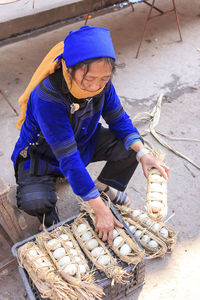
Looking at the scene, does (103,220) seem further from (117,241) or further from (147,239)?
(147,239)

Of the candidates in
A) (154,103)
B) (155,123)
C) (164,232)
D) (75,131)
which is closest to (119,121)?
(75,131)

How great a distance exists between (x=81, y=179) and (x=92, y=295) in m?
0.55

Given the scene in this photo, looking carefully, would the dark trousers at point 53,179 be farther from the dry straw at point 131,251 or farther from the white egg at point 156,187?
the dry straw at point 131,251

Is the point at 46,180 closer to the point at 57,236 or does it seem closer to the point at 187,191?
the point at 57,236

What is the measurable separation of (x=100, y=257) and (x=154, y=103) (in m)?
2.05

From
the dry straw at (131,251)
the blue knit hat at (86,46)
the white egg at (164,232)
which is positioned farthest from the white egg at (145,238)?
the blue knit hat at (86,46)

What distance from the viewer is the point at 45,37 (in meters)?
3.97

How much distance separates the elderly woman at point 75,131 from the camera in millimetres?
1266

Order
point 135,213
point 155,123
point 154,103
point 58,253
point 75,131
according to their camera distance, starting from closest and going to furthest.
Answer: point 58,253, point 75,131, point 135,213, point 155,123, point 154,103

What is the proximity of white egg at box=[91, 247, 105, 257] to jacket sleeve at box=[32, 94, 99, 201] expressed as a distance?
26 cm

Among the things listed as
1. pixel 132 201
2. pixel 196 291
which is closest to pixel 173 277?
pixel 196 291

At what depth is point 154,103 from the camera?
3.12 meters

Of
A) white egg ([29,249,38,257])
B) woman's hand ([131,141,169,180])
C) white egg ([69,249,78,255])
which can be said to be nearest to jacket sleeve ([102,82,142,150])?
woman's hand ([131,141,169,180])

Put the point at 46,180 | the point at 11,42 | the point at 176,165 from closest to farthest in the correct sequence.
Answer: the point at 46,180 → the point at 176,165 → the point at 11,42
